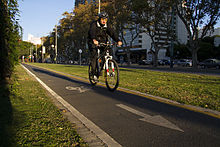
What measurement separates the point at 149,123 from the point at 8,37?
16.9 feet

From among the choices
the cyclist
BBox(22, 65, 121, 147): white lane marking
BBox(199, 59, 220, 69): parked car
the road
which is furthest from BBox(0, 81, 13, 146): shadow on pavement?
BBox(199, 59, 220, 69): parked car

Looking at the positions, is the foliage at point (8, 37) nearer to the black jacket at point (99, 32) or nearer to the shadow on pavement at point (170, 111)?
the black jacket at point (99, 32)

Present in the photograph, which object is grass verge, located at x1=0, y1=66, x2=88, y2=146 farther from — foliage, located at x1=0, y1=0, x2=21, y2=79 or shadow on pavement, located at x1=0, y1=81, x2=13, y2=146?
foliage, located at x1=0, y1=0, x2=21, y2=79

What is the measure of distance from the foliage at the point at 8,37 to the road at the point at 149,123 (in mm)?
2775

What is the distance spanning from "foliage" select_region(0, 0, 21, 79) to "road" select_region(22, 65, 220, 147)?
2775 millimetres

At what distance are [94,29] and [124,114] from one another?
2874 mm

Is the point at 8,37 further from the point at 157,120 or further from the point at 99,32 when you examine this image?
the point at 157,120

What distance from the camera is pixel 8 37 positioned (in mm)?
6242

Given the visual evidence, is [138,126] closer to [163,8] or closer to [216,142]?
[216,142]

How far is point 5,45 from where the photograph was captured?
6031 millimetres

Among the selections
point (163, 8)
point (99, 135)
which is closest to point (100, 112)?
point (99, 135)

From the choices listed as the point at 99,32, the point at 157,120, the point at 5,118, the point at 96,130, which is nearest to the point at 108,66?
the point at 99,32

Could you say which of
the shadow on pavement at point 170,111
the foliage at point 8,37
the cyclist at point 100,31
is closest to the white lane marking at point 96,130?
the shadow on pavement at point 170,111

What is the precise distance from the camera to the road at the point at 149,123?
8.72 ft
